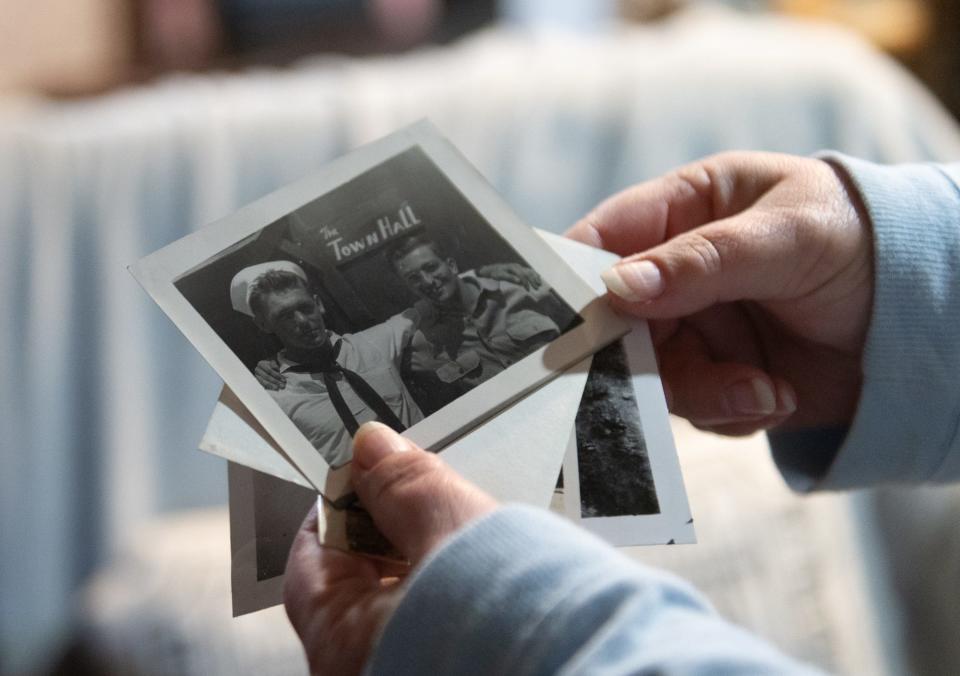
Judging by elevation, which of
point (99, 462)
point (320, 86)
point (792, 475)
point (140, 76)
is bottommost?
point (792, 475)

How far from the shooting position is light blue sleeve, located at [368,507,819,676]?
36 cm

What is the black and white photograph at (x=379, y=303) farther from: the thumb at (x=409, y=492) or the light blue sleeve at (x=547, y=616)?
the light blue sleeve at (x=547, y=616)

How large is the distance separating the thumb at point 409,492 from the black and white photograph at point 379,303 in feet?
0.09

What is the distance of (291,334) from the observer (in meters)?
0.54

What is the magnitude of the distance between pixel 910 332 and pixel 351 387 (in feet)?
1.30

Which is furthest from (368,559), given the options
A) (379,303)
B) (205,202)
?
(205,202)

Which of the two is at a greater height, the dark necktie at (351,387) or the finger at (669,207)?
the dark necktie at (351,387)

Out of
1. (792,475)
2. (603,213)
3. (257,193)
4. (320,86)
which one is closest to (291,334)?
(603,213)

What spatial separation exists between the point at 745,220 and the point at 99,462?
872 mm

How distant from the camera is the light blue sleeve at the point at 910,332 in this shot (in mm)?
597

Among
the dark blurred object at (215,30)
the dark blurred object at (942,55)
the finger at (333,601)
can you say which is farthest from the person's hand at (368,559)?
the dark blurred object at (942,55)

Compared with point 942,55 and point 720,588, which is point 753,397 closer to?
point 720,588

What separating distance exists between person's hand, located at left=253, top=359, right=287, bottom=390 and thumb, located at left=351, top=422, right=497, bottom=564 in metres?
0.06

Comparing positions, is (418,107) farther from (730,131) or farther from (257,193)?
(730,131)
